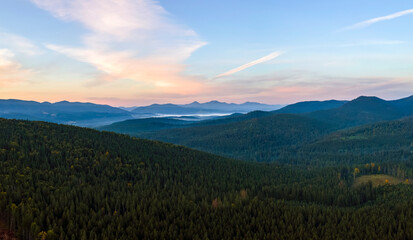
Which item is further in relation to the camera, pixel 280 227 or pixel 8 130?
pixel 8 130

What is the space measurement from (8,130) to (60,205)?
438 feet

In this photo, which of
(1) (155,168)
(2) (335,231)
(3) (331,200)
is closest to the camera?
(2) (335,231)

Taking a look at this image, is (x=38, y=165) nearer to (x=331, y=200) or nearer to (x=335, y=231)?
(x=335, y=231)

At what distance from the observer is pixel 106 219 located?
8244 cm

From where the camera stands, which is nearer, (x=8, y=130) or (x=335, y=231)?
(x=335, y=231)

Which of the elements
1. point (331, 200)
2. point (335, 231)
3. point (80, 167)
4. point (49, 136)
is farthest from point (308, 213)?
point (49, 136)

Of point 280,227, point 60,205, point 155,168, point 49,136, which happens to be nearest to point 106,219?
point 60,205

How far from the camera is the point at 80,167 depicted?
145250mm

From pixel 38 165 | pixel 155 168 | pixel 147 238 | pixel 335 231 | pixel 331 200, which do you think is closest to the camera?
pixel 147 238

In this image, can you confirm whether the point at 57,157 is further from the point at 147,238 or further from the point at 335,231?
the point at 335,231

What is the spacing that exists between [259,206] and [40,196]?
3827 inches

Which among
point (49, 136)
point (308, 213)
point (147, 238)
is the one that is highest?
point (49, 136)

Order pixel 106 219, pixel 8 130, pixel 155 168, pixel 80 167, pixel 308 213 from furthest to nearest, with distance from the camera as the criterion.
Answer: pixel 155 168 < pixel 8 130 < pixel 80 167 < pixel 308 213 < pixel 106 219

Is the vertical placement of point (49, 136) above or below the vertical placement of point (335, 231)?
above
